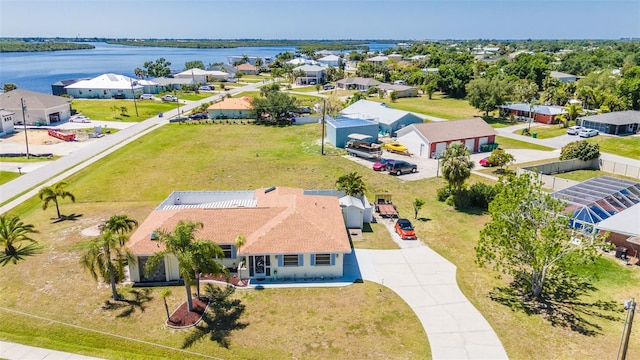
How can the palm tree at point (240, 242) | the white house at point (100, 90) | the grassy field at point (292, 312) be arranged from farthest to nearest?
the white house at point (100, 90)
the palm tree at point (240, 242)
the grassy field at point (292, 312)

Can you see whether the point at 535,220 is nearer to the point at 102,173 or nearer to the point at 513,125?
the point at 102,173

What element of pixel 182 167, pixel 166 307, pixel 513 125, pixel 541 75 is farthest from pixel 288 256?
pixel 541 75

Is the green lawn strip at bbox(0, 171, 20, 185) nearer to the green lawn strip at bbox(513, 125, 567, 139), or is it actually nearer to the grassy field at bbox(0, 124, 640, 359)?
the grassy field at bbox(0, 124, 640, 359)

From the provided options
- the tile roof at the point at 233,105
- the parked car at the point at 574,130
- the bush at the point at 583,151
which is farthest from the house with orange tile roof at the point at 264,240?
the parked car at the point at 574,130

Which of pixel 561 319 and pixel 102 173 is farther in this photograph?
pixel 102 173

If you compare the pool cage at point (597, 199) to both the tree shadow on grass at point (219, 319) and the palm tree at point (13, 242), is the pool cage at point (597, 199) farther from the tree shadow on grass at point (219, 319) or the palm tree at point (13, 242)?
the palm tree at point (13, 242)

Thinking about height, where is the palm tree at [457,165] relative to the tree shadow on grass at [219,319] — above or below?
above
